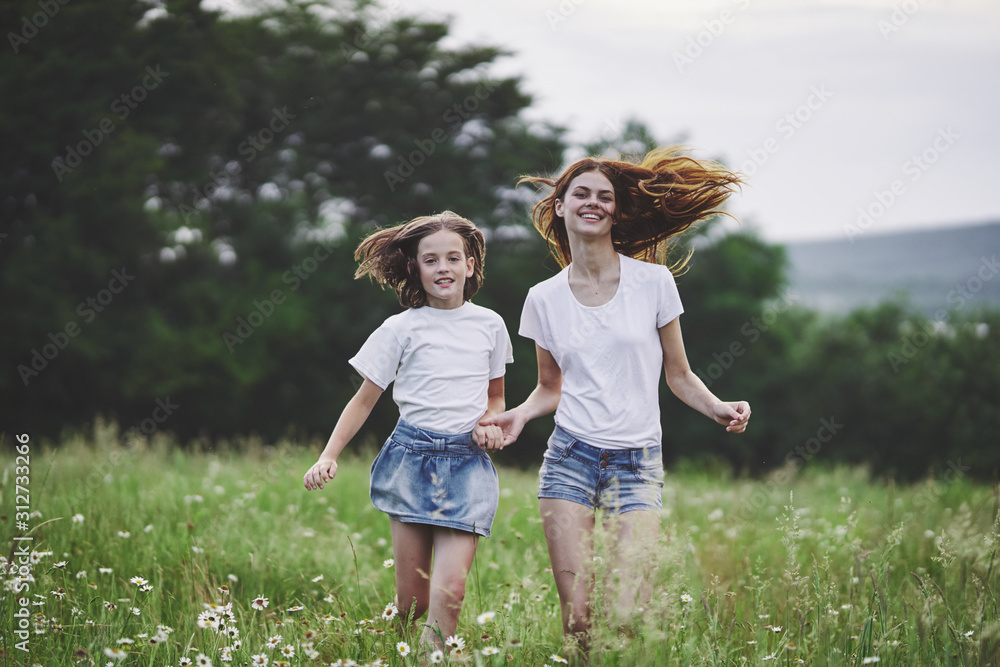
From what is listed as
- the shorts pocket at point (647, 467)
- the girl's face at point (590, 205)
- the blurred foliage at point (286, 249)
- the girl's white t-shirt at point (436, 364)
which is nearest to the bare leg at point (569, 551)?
the shorts pocket at point (647, 467)

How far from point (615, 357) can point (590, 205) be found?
24.9 inches

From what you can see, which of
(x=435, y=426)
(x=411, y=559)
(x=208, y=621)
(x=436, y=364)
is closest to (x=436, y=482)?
(x=435, y=426)

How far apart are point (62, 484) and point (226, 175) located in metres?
15.3

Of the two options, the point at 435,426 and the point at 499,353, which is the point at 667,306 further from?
the point at 435,426

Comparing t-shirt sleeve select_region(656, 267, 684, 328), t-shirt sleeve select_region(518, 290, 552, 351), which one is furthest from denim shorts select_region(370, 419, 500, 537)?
t-shirt sleeve select_region(656, 267, 684, 328)

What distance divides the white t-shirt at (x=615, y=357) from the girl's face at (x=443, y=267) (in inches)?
15.5

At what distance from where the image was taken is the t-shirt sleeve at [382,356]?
3.17 m

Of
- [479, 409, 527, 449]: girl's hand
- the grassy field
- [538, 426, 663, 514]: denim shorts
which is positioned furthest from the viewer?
[479, 409, 527, 449]: girl's hand

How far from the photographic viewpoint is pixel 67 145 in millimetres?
15609

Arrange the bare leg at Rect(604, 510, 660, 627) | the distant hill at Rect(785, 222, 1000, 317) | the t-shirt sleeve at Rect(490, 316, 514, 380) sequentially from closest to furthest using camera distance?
the bare leg at Rect(604, 510, 660, 627) < the t-shirt sleeve at Rect(490, 316, 514, 380) < the distant hill at Rect(785, 222, 1000, 317)

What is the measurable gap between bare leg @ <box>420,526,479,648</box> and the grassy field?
0.33ft

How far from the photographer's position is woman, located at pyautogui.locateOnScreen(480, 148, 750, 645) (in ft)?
9.89

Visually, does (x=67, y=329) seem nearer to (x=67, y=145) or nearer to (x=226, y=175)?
(x=67, y=145)

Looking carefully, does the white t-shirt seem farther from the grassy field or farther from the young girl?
the grassy field
